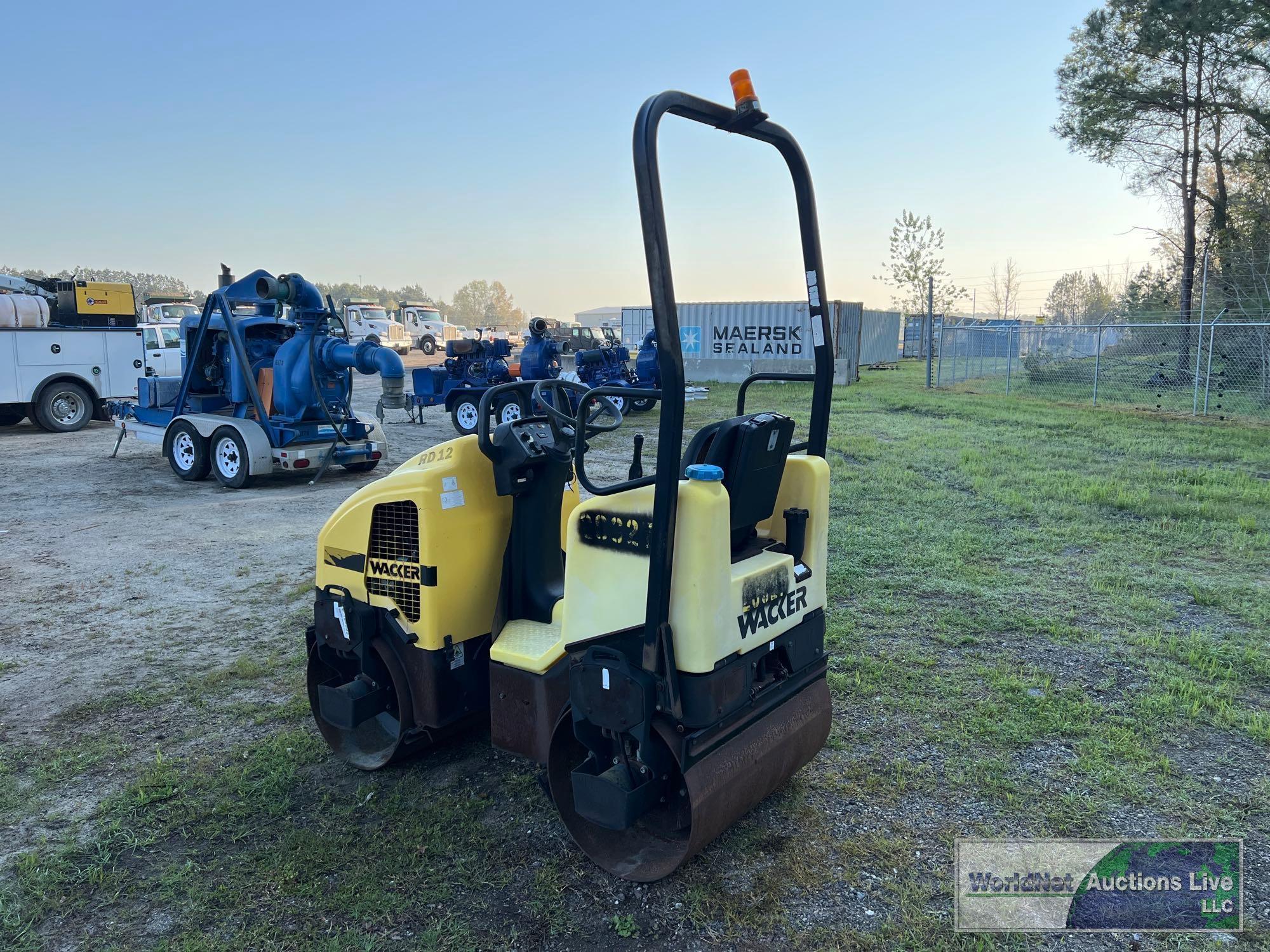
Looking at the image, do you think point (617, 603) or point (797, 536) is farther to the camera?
point (797, 536)

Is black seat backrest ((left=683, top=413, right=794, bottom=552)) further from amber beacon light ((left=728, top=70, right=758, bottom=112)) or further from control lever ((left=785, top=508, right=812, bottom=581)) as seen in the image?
amber beacon light ((left=728, top=70, right=758, bottom=112))

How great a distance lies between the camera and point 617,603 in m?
2.61

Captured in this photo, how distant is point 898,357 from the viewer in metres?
36.6

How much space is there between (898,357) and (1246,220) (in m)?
15.2

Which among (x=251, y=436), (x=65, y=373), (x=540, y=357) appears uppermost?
(x=540, y=357)

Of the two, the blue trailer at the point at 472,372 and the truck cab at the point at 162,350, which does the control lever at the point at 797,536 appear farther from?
the truck cab at the point at 162,350

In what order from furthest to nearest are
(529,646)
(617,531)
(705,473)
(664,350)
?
1. (529,646)
2. (617,531)
3. (705,473)
4. (664,350)

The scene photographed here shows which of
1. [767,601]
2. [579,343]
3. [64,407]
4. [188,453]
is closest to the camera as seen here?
[767,601]

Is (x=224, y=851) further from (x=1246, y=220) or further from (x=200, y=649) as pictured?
(x=1246, y=220)

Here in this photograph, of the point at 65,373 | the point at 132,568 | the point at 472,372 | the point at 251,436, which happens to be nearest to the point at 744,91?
the point at 132,568

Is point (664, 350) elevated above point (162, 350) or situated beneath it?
situated beneath

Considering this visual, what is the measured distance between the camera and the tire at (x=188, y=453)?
32.7ft

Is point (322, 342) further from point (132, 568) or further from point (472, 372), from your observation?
point (472, 372)

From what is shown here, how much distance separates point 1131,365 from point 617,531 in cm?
2178
